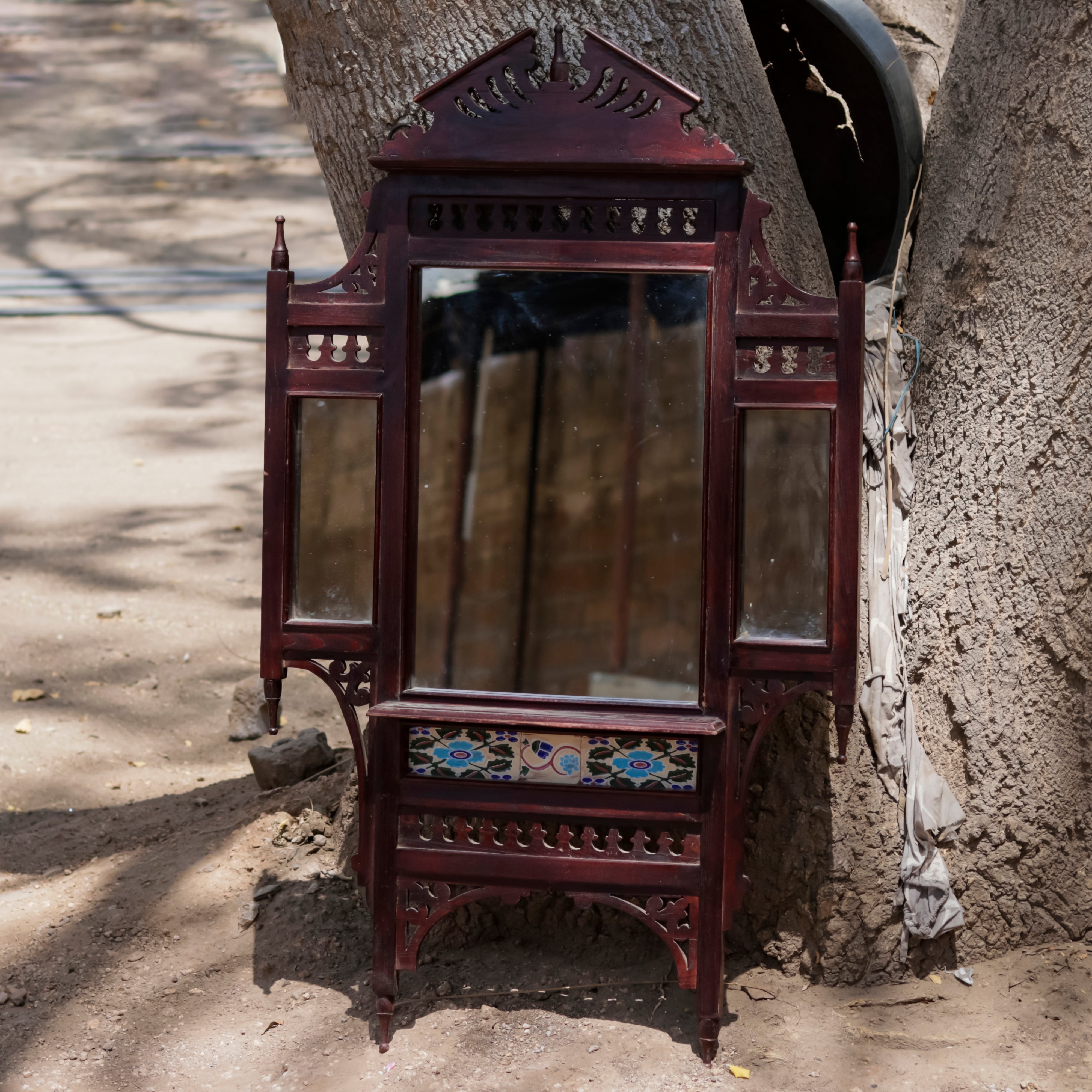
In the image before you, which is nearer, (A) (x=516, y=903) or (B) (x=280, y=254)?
(B) (x=280, y=254)

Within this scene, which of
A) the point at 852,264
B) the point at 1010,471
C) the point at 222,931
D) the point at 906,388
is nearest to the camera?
the point at 852,264

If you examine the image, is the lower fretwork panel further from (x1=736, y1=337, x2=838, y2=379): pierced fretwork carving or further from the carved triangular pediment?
the carved triangular pediment

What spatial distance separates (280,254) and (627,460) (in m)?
0.77

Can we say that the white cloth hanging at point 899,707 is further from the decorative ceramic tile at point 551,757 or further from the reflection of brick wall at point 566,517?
the decorative ceramic tile at point 551,757

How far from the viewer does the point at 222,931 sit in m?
2.88

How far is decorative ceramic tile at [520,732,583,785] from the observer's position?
2355mm

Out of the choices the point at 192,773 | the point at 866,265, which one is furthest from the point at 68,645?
the point at 866,265

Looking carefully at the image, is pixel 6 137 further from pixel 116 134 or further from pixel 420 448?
pixel 420 448

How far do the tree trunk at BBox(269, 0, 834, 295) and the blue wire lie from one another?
0.22 metres

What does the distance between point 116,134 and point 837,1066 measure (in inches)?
590

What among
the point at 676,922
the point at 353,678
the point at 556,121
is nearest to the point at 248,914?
the point at 353,678

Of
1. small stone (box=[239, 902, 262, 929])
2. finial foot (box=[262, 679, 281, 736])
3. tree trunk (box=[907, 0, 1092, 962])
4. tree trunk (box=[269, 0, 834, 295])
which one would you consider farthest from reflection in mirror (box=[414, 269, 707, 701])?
small stone (box=[239, 902, 262, 929])

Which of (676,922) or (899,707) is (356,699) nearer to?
(676,922)

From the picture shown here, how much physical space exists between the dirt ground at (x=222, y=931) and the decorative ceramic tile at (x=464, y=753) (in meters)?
0.55
